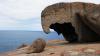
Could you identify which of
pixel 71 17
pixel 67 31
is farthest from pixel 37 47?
pixel 67 31

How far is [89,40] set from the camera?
66.2 ft

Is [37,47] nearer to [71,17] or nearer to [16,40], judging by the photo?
[71,17]

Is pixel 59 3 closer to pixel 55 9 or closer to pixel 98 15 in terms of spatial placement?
pixel 55 9

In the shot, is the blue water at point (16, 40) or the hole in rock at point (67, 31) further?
the blue water at point (16, 40)

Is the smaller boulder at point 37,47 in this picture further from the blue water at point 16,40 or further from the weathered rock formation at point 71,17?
the blue water at point 16,40

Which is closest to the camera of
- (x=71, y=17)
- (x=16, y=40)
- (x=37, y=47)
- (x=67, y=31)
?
(x=37, y=47)

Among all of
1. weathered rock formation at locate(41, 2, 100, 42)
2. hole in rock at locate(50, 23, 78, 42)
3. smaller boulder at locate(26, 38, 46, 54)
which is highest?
weathered rock formation at locate(41, 2, 100, 42)

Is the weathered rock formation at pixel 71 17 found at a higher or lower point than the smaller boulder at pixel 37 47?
higher

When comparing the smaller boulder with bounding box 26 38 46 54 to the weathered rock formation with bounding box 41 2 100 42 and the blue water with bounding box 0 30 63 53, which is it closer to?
the weathered rock formation with bounding box 41 2 100 42

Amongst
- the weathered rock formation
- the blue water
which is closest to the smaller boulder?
the weathered rock formation

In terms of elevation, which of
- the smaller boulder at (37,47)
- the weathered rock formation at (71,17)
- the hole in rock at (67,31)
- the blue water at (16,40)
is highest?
the weathered rock formation at (71,17)

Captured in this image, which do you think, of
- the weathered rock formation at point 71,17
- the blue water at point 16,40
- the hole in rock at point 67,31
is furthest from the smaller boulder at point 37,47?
the blue water at point 16,40

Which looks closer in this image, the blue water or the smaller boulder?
the smaller boulder

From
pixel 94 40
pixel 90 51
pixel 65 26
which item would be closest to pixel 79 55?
pixel 90 51
